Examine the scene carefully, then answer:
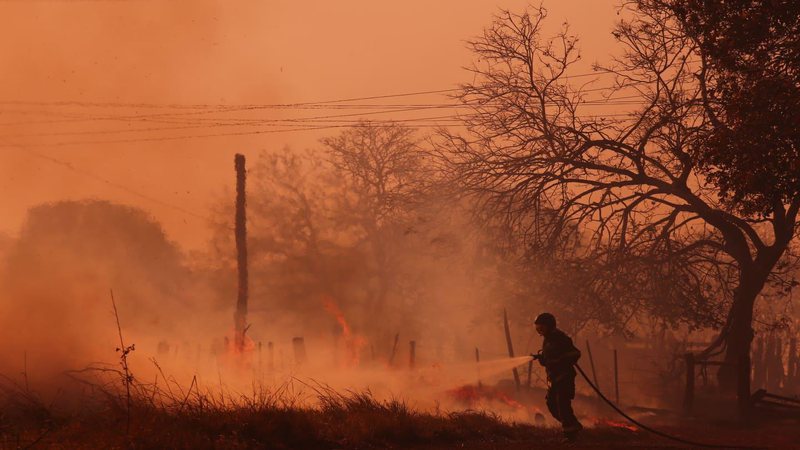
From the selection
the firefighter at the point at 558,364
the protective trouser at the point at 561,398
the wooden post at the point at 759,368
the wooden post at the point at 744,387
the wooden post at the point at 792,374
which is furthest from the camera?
the wooden post at the point at 792,374

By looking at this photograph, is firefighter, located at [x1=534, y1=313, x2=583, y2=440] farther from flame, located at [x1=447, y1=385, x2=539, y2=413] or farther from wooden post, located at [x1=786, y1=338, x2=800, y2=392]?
wooden post, located at [x1=786, y1=338, x2=800, y2=392]

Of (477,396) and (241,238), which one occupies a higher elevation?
(241,238)

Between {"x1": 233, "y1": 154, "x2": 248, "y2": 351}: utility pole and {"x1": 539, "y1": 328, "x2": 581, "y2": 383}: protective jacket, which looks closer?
{"x1": 539, "y1": 328, "x2": 581, "y2": 383}: protective jacket

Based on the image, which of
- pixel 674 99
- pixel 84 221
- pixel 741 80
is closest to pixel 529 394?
pixel 674 99

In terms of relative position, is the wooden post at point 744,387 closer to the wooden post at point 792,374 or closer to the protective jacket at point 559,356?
the protective jacket at point 559,356

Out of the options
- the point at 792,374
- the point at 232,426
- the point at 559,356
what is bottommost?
the point at 792,374

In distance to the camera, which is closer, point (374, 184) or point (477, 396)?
point (477, 396)

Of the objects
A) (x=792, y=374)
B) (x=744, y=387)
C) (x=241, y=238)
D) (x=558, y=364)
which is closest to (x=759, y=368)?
(x=792, y=374)

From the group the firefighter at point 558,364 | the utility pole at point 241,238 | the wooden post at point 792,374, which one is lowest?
the wooden post at point 792,374

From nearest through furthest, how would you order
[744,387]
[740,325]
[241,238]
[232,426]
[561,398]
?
1. [232,426]
2. [561,398]
3. [744,387]
4. [740,325]
5. [241,238]

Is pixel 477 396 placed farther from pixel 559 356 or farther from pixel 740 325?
pixel 559 356

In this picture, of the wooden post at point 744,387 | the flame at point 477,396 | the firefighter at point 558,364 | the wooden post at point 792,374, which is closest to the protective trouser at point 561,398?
the firefighter at point 558,364

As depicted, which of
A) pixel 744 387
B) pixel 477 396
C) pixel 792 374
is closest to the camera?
pixel 744 387

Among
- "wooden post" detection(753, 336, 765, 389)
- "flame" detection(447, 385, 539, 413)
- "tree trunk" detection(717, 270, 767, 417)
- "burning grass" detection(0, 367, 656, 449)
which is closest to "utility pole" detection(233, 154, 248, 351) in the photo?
"flame" detection(447, 385, 539, 413)
